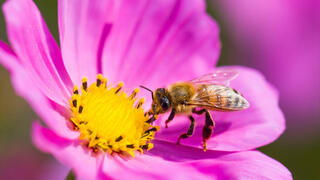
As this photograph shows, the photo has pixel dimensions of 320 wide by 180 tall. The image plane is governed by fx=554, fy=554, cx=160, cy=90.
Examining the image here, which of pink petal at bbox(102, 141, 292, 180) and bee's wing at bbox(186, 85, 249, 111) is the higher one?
bee's wing at bbox(186, 85, 249, 111)

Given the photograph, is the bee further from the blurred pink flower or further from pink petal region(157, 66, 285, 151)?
the blurred pink flower

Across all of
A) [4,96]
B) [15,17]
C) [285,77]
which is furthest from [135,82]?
[285,77]

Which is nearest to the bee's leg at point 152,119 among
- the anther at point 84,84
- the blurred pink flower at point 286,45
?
the anther at point 84,84

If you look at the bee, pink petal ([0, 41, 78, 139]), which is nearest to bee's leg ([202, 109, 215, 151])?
the bee

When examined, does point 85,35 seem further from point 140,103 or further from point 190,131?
point 190,131

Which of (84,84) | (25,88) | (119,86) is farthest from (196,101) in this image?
(25,88)

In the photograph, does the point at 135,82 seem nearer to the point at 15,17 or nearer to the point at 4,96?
the point at 15,17
